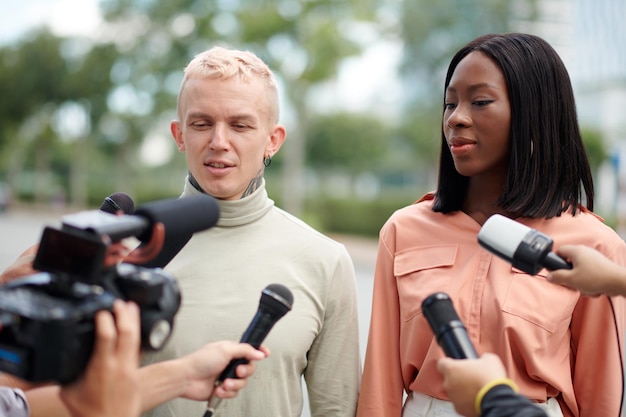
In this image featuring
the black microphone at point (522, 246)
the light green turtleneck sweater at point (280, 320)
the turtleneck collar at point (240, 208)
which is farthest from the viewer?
the turtleneck collar at point (240, 208)

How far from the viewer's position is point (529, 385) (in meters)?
2.13

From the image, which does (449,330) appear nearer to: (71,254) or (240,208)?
(71,254)

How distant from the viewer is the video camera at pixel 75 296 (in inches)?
48.6

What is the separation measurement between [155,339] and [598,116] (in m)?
34.1

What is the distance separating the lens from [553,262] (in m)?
1.70

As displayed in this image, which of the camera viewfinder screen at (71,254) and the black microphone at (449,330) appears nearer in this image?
the camera viewfinder screen at (71,254)

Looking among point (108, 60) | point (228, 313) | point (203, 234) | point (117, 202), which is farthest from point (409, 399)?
point (108, 60)

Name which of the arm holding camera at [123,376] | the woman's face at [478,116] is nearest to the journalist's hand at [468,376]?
the arm holding camera at [123,376]

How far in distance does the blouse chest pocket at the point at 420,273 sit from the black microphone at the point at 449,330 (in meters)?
0.66

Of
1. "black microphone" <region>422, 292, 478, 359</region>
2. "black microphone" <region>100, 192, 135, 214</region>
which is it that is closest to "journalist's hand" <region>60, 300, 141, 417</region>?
Result: "black microphone" <region>422, 292, 478, 359</region>

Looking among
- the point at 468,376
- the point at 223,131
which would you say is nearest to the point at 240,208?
the point at 223,131

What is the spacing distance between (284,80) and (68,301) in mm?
17794

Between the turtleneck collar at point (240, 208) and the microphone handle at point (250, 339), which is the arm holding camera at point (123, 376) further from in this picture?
the turtleneck collar at point (240, 208)

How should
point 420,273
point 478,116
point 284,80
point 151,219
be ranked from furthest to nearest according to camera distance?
point 284,80 → point 420,273 → point 478,116 → point 151,219
